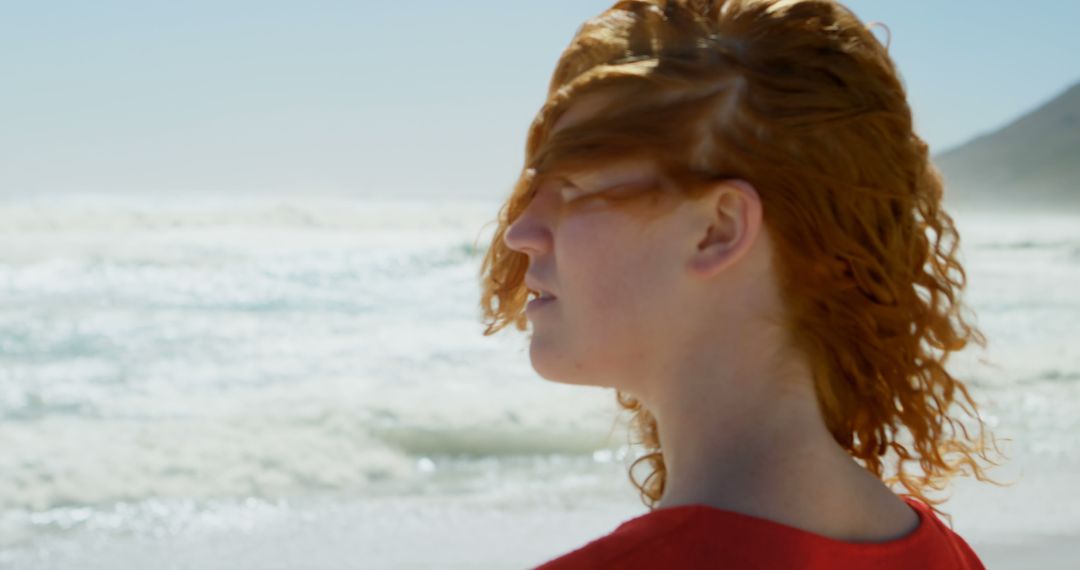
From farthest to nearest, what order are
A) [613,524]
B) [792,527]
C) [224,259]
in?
[224,259] < [613,524] < [792,527]

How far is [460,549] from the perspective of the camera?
4777 millimetres

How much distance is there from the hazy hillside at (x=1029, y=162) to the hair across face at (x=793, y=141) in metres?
71.6

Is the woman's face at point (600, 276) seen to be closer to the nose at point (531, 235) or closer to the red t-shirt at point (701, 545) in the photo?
the nose at point (531, 235)

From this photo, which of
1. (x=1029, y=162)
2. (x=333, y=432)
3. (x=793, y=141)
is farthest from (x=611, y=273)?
(x=1029, y=162)

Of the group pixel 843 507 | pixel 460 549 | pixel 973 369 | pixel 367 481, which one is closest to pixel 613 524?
pixel 460 549

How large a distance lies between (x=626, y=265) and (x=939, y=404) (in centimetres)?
50

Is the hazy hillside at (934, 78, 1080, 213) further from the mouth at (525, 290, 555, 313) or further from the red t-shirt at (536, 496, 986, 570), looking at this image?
the red t-shirt at (536, 496, 986, 570)

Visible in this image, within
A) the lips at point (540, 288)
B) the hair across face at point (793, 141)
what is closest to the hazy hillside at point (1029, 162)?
the hair across face at point (793, 141)

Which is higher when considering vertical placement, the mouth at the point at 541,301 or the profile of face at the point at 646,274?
the profile of face at the point at 646,274

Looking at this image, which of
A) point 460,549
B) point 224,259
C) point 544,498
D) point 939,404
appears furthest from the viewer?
point 224,259

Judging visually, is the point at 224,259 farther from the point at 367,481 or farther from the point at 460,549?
the point at 460,549

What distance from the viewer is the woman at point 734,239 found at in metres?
1.07

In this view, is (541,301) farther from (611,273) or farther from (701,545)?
(701,545)

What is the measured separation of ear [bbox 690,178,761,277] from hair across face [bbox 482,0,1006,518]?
0.6 inches
